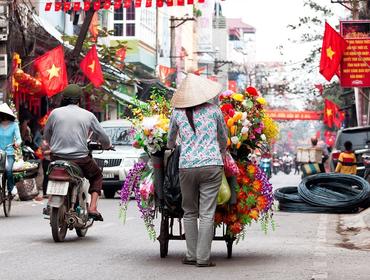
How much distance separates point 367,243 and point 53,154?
4005 mm

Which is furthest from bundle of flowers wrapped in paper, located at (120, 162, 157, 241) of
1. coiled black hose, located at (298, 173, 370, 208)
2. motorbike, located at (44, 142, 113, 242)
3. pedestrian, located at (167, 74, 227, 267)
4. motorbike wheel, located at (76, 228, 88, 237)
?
coiled black hose, located at (298, 173, 370, 208)

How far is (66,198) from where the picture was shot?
40.3 ft

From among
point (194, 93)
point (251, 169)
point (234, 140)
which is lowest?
point (251, 169)

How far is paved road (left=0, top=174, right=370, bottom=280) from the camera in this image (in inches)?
366

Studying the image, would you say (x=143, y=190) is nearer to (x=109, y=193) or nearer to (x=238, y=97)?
(x=238, y=97)

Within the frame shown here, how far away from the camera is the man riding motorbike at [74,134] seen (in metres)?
12.3

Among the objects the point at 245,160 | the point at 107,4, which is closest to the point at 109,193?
the point at 107,4

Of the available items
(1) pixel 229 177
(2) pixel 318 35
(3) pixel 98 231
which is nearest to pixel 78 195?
(3) pixel 98 231

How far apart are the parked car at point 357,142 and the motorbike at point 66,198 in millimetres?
14158

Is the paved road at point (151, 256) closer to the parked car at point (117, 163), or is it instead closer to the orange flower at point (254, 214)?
the orange flower at point (254, 214)

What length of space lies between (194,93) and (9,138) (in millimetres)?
7249

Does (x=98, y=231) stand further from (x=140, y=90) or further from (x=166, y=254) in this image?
(x=140, y=90)

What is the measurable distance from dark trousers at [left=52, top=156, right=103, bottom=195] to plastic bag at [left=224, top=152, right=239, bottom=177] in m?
2.53

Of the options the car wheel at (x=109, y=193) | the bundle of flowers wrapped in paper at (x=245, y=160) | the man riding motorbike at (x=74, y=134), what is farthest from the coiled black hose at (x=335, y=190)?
the bundle of flowers wrapped in paper at (x=245, y=160)
